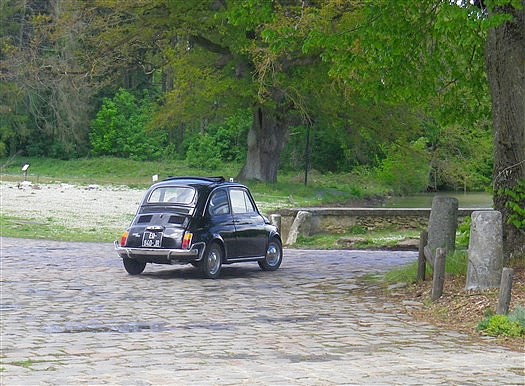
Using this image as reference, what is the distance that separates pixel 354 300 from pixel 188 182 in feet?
16.7

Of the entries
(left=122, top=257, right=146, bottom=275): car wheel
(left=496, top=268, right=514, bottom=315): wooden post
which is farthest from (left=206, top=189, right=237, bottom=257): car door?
(left=496, top=268, right=514, bottom=315): wooden post

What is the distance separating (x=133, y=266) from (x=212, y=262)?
157 cm

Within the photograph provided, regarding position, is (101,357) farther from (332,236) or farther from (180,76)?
(180,76)

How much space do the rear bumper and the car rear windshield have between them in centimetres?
116

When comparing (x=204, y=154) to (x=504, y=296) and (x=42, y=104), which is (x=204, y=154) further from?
(x=504, y=296)

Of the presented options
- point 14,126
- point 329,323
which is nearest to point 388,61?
point 329,323

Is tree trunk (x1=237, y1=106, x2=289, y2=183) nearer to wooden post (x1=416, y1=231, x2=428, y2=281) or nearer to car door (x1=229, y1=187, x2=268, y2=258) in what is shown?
car door (x1=229, y1=187, x2=268, y2=258)

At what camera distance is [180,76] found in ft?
155

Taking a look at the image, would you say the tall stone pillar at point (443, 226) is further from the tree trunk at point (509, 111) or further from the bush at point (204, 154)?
the bush at point (204, 154)

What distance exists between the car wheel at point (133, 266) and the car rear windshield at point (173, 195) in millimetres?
1171

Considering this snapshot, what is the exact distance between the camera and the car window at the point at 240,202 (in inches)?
777

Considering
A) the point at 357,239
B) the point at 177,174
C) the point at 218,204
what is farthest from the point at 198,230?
the point at 177,174

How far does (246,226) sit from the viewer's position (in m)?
19.5

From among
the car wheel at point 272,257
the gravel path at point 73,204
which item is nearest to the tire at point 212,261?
the car wheel at point 272,257
